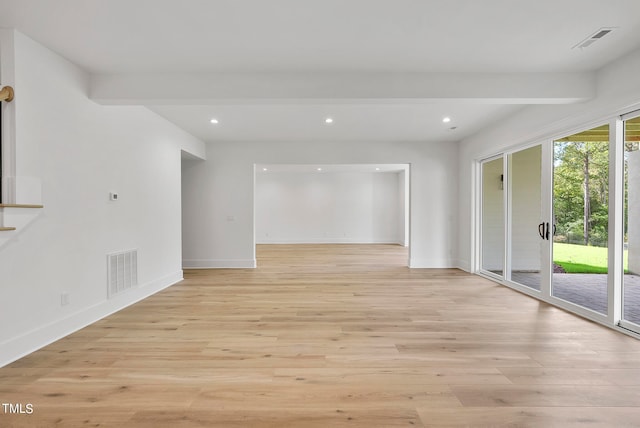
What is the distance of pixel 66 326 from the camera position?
2848mm

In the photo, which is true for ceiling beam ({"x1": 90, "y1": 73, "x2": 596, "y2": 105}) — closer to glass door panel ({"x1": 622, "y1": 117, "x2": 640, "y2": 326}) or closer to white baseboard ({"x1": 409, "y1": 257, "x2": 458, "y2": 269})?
glass door panel ({"x1": 622, "y1": 117, "x2": 640, "y2": 326})

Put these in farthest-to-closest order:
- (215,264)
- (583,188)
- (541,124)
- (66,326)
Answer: (215,264) < (541,124) < (583,188) < (66,326)

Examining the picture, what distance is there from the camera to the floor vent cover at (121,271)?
3.46 meters

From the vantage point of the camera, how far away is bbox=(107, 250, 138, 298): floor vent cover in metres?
3.46

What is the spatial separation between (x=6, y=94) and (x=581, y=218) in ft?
19.0

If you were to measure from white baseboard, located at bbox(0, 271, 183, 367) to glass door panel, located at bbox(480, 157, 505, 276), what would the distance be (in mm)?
5635

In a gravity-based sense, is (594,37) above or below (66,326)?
above

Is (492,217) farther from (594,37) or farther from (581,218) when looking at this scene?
(594,37)

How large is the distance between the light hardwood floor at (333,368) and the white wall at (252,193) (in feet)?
8.09

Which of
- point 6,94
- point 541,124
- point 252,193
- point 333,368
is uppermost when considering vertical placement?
point 541,124

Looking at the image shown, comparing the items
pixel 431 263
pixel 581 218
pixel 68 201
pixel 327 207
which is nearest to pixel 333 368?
pixel 68 201

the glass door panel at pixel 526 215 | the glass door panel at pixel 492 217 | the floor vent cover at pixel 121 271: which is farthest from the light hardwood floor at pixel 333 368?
the glass door panel at pixel 492 217

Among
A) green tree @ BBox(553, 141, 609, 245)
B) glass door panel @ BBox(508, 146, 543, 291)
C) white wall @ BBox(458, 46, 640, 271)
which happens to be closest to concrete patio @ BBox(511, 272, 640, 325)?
glass door panel @ BBox(508, 146, 543, 291)

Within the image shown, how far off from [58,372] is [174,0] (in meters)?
2.82
